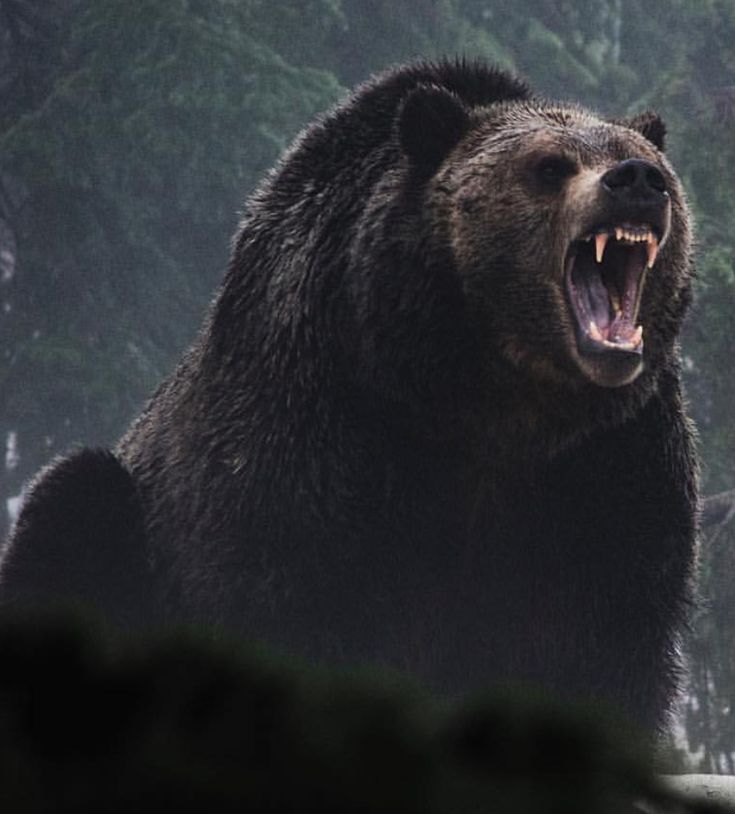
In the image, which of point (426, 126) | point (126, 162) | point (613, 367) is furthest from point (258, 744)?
point (126, 162)

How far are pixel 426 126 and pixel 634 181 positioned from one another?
0.82 metres

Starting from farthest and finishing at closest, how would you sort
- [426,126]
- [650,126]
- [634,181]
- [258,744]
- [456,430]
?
[650,126] → [426,126] → [456,430] → [634,181] → [258,744]

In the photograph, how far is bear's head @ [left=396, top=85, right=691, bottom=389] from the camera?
4.29 metres

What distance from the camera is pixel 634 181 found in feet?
13.8

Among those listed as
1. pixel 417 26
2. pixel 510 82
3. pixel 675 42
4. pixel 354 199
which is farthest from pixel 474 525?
pixel 675 42

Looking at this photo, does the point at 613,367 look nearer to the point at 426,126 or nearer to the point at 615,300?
the point at 615,300

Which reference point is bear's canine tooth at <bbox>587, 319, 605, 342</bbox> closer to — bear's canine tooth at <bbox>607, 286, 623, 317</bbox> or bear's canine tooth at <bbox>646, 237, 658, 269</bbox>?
bear's canine tooth at <bbox>607, 286, 623, 317</bbox>

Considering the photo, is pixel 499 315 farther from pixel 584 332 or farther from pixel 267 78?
pixel 267 78

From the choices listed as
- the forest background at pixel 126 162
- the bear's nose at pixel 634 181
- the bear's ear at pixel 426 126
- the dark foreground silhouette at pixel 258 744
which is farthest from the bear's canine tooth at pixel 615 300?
the forest background at pixel 126 162

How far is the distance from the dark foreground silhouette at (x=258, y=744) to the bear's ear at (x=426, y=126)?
4064 mm

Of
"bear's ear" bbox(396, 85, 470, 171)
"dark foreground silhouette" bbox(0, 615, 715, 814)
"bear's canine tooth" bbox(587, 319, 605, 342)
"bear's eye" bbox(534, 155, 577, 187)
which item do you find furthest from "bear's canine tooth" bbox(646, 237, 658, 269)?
"dark foreground silhouette" bbox(0, 615, 715, 814)

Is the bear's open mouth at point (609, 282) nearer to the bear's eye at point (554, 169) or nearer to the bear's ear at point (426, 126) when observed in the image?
the bear's eye at point (554, 169)

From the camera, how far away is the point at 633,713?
192 inches

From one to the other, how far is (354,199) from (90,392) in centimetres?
1559
